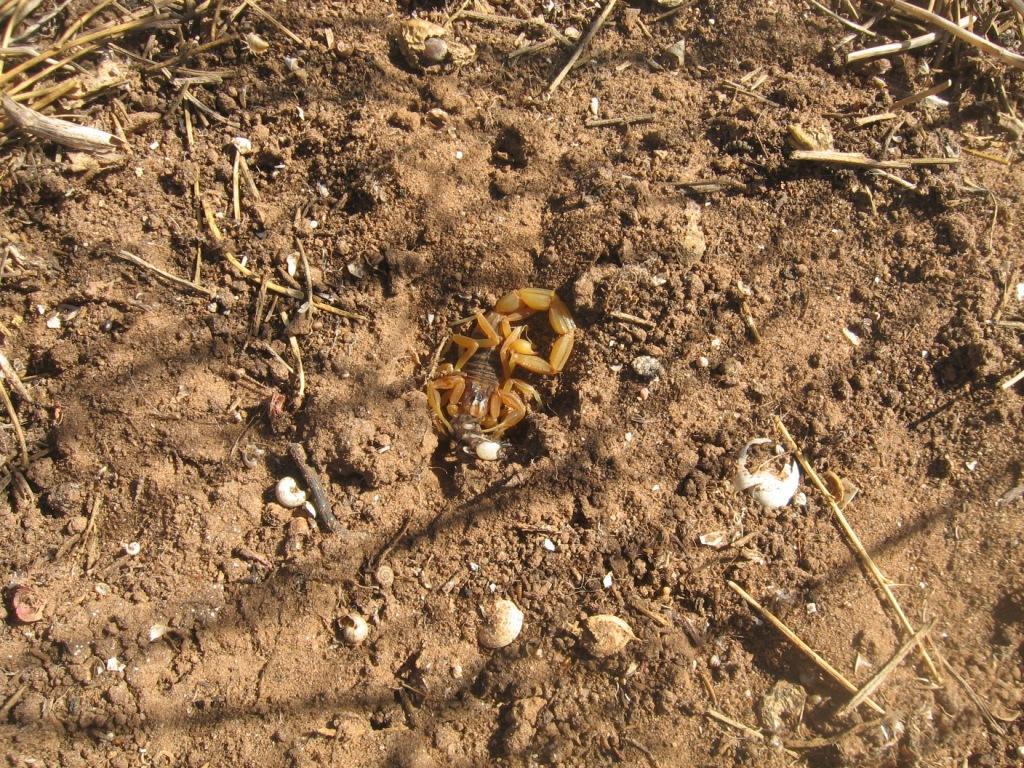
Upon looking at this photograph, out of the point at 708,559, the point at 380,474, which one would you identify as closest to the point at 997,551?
the point at 708,559

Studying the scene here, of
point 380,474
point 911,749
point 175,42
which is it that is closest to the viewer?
point 911,749

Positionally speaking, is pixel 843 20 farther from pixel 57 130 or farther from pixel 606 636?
pixel 57 130

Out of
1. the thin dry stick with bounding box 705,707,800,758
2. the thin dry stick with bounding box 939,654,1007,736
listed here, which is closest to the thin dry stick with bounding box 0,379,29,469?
the thin dry stick with bounding box 705,707,800,758

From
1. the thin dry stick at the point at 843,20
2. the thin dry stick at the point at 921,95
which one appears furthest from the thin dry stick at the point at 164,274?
the thin dry stick at the point at 921,95

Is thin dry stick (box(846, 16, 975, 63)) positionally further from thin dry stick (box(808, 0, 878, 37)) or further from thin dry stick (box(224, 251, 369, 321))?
thin dry stick (box(224, 251, 369, 321))

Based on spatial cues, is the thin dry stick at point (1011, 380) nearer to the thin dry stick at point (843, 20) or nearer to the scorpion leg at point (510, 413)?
the thin dry stick at point (843, 20)

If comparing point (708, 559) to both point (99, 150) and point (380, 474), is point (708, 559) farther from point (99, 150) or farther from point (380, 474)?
point (99, 150)
